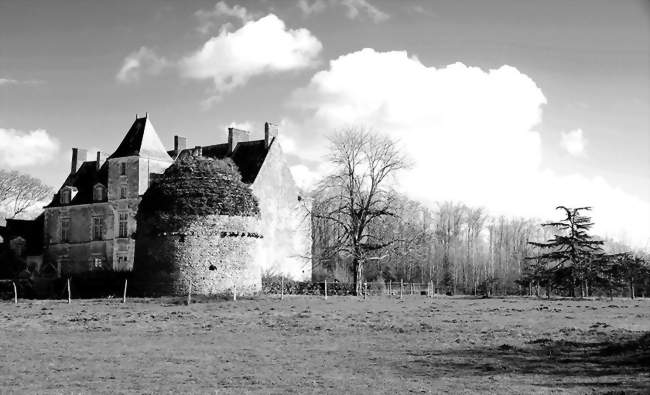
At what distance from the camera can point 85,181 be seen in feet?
198

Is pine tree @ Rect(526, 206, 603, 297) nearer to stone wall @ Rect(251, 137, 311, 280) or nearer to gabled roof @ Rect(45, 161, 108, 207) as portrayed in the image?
stone wall @ Rect(251, 137, 311, 280)

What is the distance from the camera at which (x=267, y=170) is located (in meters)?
52.3

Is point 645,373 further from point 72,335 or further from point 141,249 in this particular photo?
point 141,249

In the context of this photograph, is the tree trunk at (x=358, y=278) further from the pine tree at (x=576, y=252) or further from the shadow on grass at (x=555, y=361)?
the shadow on grass at (x=555, y=361)

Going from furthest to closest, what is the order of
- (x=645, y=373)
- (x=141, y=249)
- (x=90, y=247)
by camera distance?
(x=90, y=247) < (x=141, y=249) < (x=645, y=373)

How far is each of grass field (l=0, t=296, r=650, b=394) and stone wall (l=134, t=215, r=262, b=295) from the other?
2.68 m

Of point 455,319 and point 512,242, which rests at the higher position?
point 512,242

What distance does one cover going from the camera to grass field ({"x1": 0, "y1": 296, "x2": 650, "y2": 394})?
46.5 feet

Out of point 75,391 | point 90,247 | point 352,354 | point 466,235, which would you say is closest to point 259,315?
point 352,354

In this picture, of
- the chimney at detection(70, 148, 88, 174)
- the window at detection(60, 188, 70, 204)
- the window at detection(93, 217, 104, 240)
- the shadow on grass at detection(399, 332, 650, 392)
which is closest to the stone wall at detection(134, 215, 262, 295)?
the shadow on grass at detection(399, 332, 650, 392)

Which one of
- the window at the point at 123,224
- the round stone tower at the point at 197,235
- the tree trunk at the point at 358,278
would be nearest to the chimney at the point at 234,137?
the window at the point at 123,224

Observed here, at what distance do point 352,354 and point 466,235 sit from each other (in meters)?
79.5

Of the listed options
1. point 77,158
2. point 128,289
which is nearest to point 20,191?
point 77,158

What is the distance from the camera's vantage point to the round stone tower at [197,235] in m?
35.3
